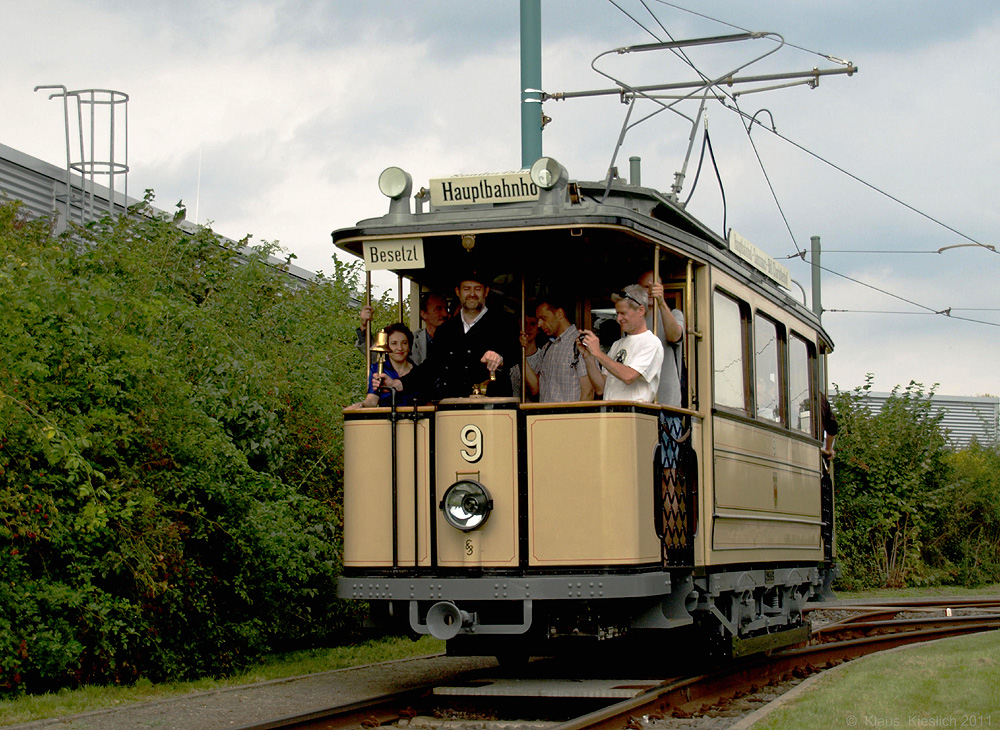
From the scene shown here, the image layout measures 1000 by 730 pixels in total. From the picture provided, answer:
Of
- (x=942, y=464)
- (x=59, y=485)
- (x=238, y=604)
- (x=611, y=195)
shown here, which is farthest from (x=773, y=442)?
(x=942, y=464)

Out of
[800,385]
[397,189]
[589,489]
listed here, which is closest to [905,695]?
[589,489]

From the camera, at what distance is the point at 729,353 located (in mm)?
9922

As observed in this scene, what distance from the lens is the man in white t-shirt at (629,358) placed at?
849 centimetres

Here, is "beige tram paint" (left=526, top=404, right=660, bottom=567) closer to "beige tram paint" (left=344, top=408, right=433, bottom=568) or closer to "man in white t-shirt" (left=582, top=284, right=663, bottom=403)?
"man in white t-shirt" (left=582, top=284, right=663, bottom=403)

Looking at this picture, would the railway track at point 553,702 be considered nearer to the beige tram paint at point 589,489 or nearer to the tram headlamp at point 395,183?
the beige tram paint at point 589,489

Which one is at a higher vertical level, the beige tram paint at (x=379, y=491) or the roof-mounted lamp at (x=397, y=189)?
the roof-mounted lamp at (x=397, y=189)

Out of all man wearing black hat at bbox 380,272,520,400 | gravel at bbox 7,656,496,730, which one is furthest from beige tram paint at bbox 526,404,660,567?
gravel at bbox 7,656,496,730

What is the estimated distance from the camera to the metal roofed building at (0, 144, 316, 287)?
1539 centimetres

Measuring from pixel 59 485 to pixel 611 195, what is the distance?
4402mm

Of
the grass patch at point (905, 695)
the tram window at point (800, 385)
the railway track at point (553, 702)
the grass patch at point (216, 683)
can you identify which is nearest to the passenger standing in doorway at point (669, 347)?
the railway track at point (553, 702)

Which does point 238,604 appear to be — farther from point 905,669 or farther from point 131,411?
point 905,669

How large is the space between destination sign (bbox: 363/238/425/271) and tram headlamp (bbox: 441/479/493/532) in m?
1.52

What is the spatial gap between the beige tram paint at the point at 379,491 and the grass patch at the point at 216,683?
72.3 inches

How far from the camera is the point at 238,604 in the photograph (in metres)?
11.0
